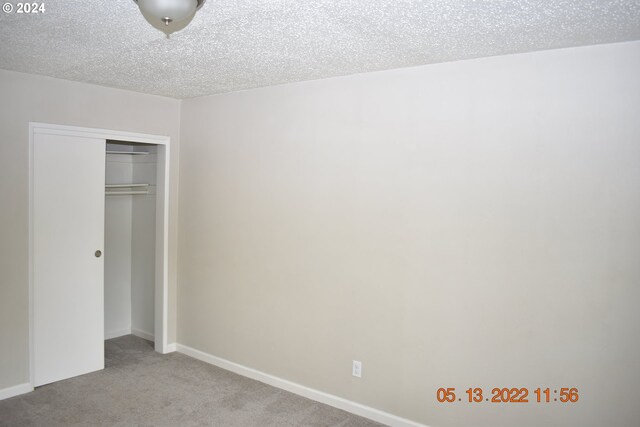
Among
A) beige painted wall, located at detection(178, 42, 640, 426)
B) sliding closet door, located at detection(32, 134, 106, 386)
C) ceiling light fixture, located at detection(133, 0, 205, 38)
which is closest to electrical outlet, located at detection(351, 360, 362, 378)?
beige painted wall, located at detection(178, 42, 640, 426)

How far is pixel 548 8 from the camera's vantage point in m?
2.23

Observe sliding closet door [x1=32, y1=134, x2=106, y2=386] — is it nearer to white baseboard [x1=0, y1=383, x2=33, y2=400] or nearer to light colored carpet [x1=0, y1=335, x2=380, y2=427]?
white baseboard [x1=0, y1=383, x2=33, y2=400]

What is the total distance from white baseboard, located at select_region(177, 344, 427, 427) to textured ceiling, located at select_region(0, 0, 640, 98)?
2384 mm

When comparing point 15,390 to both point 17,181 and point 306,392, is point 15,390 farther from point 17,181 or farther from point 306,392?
point 306,392

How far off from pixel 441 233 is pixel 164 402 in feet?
7.89

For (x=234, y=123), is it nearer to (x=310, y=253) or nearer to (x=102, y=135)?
(x=102, y=135)

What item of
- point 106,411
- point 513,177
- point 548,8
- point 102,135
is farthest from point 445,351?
point 102,135

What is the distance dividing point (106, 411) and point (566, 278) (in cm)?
321

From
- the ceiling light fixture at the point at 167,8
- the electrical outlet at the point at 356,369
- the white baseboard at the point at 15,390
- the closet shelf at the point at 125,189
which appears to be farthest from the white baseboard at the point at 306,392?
the ceiling light fixture at the point at 167,8

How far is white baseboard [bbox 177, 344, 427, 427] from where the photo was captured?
139 inches

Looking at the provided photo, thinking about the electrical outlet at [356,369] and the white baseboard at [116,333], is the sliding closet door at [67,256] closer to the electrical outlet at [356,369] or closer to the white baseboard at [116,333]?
the white baseboard at [116,333]

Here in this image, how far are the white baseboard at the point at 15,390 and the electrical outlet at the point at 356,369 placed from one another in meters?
2.52

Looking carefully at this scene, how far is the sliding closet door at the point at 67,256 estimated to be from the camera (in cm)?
407

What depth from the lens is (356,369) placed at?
372cm
